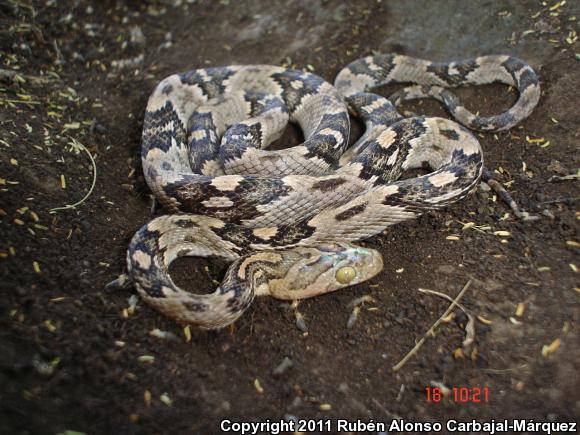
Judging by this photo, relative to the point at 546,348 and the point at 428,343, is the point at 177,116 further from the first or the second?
the point at 546,348

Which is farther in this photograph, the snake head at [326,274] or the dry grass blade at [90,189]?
the dry grass blade at [90,189]

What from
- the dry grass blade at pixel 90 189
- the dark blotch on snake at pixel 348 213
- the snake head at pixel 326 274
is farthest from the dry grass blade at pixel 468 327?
the dry grass blade at pixel 90 189

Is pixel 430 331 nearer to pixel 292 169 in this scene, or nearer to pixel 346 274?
pixel 346 274

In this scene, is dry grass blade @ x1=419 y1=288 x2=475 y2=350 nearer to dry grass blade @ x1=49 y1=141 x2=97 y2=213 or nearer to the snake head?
the snake head

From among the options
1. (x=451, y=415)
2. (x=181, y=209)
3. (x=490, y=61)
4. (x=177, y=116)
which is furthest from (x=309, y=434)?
(x=490, y=61)

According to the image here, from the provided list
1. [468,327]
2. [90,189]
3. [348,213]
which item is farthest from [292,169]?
[468,327]

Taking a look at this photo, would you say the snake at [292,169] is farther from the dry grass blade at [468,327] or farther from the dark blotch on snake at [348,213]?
the dry grass blade at [468,327]
